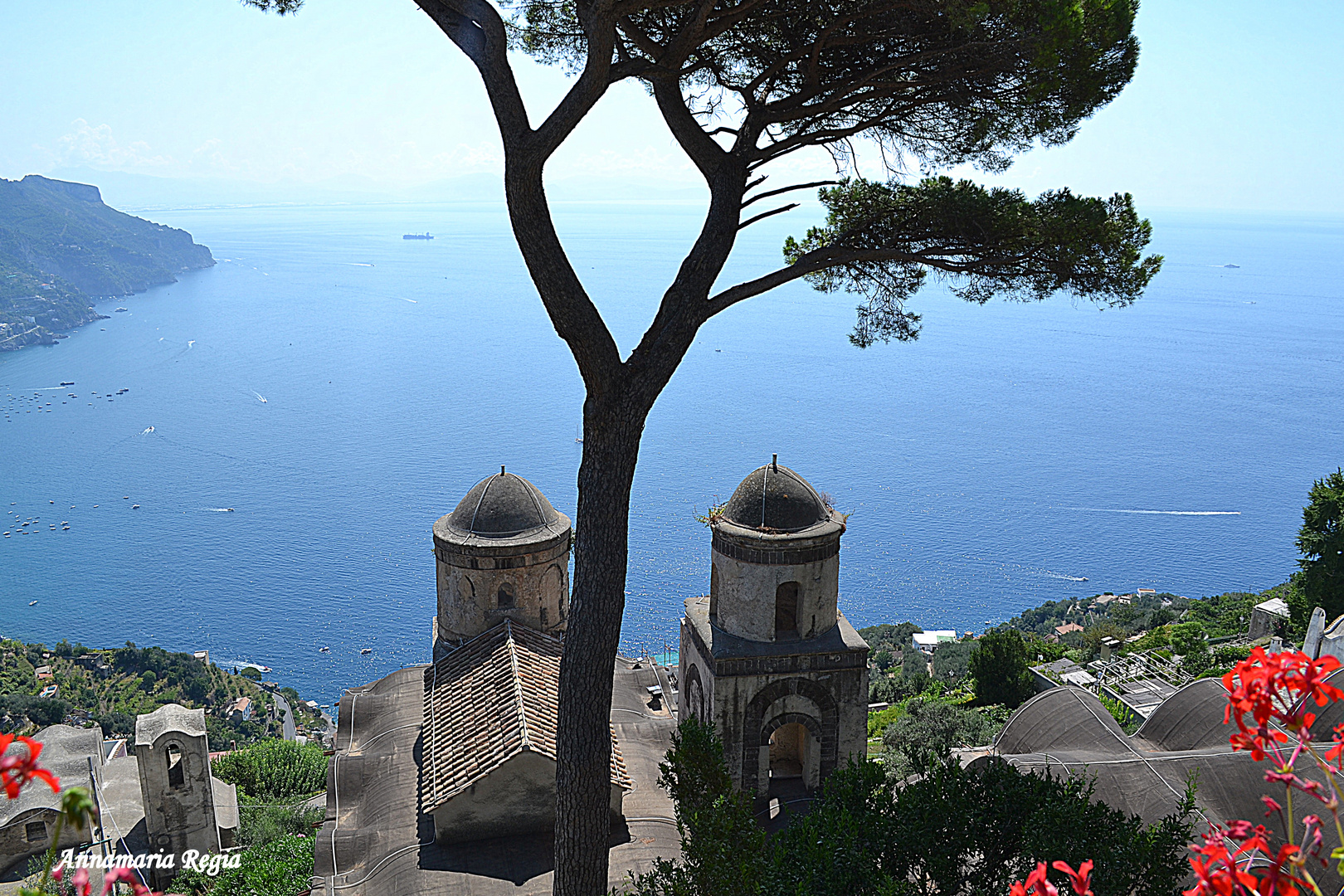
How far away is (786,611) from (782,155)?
5.80 m

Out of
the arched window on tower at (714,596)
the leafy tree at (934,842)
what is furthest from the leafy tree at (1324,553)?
the leafy tree at (934,842)

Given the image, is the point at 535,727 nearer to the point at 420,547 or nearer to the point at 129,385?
the point at 420,547

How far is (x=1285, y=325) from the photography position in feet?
342

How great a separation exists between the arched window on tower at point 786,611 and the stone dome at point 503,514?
2.86 meters

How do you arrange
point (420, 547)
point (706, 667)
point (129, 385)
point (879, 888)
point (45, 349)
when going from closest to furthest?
point (879, 888), point (706, 667), point (420, 547), point (129, 385), point (45, 349)

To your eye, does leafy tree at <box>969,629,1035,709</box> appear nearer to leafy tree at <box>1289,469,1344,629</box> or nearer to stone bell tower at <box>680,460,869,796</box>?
leafy tree at <box>1289,469,1344,629</box>

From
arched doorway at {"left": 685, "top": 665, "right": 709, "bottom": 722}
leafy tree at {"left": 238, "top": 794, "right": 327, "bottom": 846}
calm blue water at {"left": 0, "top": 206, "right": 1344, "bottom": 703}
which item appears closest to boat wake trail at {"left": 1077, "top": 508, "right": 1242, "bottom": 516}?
calm blue water at {"left": 0, "top": 206, "right": 1344, "bottom": 703}

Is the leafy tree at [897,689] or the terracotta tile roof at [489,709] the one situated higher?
the terracotta tile roof at [489,709]

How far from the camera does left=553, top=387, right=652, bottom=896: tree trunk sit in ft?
19.5

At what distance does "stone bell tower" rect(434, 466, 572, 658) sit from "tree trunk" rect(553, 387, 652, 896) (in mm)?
5270

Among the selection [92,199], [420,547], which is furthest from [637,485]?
[92,199]

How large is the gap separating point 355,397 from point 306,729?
48.0 meters

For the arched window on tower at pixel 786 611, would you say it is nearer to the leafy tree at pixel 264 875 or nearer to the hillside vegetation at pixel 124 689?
the leafy tree at pixel 264 875

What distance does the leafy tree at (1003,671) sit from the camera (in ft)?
70.1
